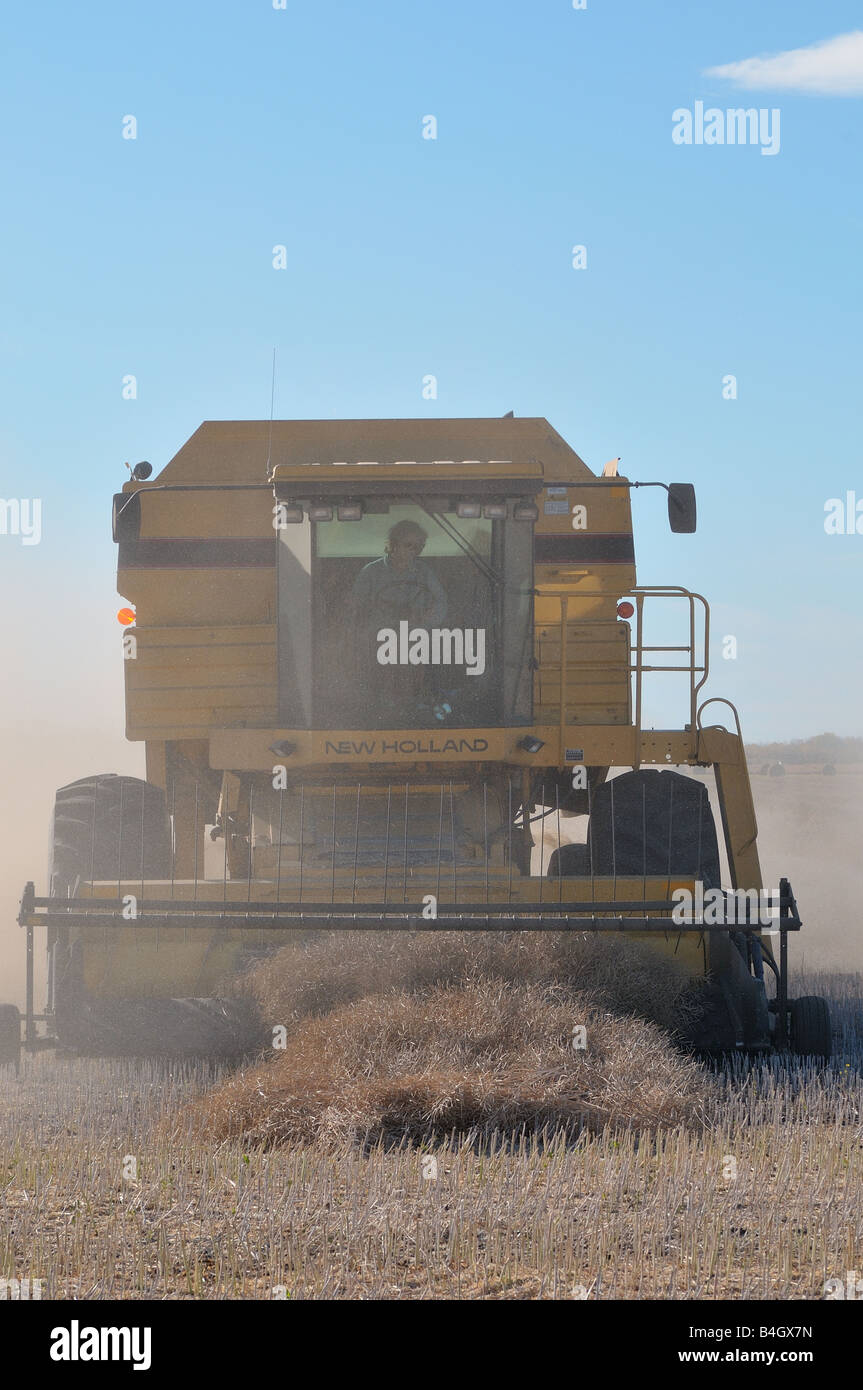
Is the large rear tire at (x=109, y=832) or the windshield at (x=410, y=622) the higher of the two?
the windshield at (x=410, y=622)

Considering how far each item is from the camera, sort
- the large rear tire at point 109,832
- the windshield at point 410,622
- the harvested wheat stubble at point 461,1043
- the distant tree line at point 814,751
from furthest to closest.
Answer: the distant tree line at point 814,751 < the windshield at point 410,622 < the large rear tire at point 109,832 < the harvested wheat stubble at point 461,1043

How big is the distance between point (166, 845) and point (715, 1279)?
532 cm

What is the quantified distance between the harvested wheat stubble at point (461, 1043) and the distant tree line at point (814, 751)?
169 ft

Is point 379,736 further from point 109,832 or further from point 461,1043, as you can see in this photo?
point 461,1043

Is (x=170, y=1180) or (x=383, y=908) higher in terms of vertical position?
(x=383, y=908)

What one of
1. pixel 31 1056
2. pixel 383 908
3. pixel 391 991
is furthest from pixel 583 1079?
pixel 31 1056

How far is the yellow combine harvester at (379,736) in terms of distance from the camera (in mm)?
7715

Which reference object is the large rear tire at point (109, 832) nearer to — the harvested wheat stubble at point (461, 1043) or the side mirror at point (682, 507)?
the harvested wheat stubble at point (461, 1043)

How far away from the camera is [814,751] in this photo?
66750 mm

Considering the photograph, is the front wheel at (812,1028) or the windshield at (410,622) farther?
the windshield at (410,622)

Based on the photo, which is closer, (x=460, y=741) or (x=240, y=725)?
(x=460, y=741)

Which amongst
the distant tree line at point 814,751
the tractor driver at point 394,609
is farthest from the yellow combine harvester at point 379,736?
the distant tree line at point 814,751
